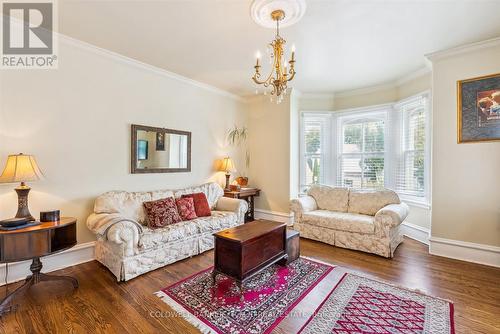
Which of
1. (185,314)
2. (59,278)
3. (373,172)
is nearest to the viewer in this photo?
(185,314)

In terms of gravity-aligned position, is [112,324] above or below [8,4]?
below

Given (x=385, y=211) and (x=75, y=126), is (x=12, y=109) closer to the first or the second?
(x=75, y=126)

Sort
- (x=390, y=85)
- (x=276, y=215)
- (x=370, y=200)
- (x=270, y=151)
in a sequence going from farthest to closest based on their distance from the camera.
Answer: (x=270, y=151)
(x=276, y=215)
(x=390, y=85)
(x=370, y=200)

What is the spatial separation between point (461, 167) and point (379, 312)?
2.45 meters

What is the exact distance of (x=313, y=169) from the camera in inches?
207

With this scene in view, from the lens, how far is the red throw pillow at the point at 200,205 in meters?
3.81

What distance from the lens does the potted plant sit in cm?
523

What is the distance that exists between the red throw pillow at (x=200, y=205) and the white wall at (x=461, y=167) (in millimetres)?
3406

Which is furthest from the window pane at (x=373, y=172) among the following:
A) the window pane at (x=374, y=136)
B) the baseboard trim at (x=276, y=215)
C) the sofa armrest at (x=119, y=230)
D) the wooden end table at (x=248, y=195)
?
the sofa armrest at (x=119, y=230)

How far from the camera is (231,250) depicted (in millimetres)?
2361

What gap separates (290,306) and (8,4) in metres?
4.03

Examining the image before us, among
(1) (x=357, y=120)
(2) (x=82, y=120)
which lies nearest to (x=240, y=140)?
(1) (x=357, y=120)

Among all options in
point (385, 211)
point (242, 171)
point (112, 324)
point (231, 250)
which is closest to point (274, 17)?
point (231, 250)

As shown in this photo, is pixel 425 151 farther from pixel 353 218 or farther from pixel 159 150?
pixel 159 150
